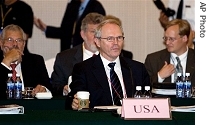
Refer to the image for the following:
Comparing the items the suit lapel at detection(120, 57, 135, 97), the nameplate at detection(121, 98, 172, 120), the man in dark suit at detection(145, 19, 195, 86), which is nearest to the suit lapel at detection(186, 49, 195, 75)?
the man in dark suit at detection(145, 19, 195, 86)

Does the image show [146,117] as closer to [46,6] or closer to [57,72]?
[57,72]

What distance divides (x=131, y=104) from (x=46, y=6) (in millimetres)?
7167

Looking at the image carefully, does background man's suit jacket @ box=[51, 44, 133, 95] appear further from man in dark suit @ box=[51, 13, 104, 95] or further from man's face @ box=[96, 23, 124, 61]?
man's face @ box=[96, 23, 124, 61]

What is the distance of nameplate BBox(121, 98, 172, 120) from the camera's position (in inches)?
164

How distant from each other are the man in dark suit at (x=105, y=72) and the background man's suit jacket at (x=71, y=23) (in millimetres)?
3877

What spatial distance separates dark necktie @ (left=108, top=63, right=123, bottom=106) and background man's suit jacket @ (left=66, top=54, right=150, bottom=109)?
50mm

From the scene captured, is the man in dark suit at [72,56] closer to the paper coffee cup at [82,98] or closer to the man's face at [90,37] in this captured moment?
the man's face at [90,37]

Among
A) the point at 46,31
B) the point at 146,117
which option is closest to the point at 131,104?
the point at 146,117

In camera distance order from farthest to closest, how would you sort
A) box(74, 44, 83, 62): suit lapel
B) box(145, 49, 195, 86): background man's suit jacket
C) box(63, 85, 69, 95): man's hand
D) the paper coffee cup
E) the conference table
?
box(145, 49, 195, 86): background man's suit jacket < box(74, 44, 83, 62): suit lapel < box(63, 85, 69, 95): man's hand < the paper coffee cup < the conference table

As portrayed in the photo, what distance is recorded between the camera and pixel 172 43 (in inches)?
301

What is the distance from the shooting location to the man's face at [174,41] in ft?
25.0

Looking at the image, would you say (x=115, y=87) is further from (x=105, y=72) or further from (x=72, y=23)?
(x=72, y=23)

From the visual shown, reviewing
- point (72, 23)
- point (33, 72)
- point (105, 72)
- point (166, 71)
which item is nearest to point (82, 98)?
point (105, 72)

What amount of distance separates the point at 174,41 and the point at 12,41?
201 centimetres
